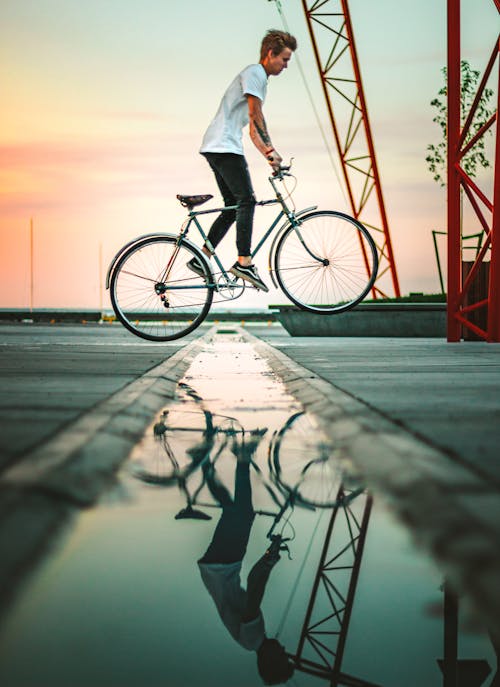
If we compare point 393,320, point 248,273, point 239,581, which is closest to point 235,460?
point 239,581

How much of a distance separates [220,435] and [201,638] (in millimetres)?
2101

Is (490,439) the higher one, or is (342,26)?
(342,26)

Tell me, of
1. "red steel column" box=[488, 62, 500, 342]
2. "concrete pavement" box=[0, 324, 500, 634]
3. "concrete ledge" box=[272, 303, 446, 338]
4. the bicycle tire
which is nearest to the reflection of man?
the bicycle tire

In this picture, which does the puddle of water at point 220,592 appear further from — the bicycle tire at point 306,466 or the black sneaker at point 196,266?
the black sneaker at point 196,266

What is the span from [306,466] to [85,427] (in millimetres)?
850

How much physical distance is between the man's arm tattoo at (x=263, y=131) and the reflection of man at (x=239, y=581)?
4563 millimetres

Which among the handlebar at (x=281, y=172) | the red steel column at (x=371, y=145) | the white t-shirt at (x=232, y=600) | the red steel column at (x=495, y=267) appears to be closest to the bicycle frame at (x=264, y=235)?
the handlebar at (x=281, y=172)

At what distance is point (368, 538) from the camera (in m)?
2.03

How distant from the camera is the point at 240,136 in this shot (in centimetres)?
680

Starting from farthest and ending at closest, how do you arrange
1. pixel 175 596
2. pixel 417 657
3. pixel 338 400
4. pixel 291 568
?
pixel 338 400, pixel 291 568, pixel 175 596, pixel 417 657

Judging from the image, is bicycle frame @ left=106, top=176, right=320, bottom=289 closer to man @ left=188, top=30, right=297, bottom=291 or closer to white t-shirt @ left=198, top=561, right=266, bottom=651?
man @ left=188, top=30, right=297, bottom=291

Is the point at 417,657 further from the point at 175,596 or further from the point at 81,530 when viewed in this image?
the point at 81,530

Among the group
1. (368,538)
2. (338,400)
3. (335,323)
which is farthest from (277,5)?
(368,538)

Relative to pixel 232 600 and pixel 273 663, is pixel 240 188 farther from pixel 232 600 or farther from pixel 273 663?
pixel 273 663
